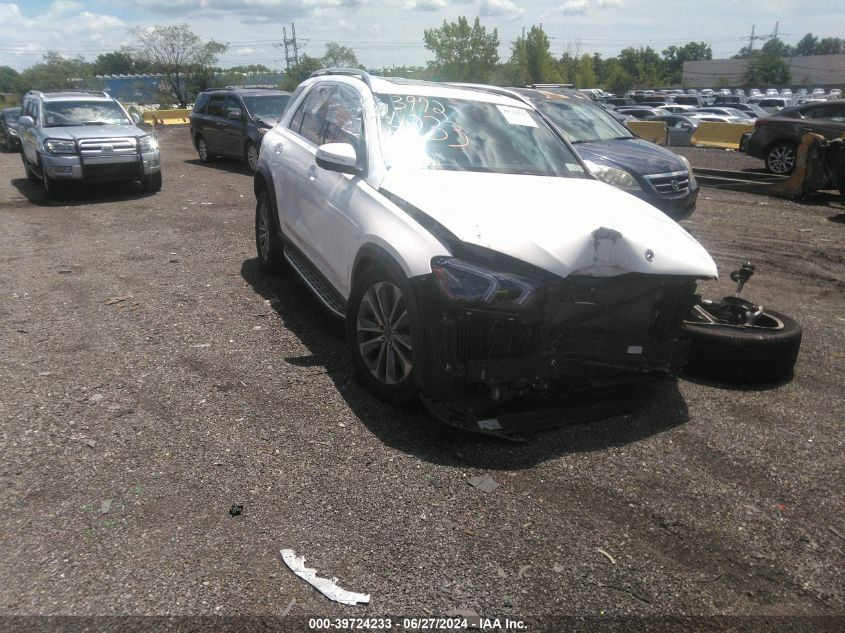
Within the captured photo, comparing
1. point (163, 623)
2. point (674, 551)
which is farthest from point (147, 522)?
point (674, 551)

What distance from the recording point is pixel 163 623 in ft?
8.39

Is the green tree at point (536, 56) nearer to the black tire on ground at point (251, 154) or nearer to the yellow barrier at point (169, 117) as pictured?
the yellow barrier at point (169, 117)

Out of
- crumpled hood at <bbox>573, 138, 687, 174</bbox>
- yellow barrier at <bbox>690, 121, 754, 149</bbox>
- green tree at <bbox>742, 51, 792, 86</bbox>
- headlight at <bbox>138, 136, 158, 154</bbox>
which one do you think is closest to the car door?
headlight at <bbox>138, 136, 158, 154</bbox>

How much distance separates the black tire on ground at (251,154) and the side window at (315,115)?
29.0ft

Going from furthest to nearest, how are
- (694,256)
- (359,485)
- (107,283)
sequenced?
(107,283) → (694,256) → (359,485)

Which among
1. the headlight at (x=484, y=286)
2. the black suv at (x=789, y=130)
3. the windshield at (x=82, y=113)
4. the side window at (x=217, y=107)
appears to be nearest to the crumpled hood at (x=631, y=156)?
the headlight at (x=484, y=286)

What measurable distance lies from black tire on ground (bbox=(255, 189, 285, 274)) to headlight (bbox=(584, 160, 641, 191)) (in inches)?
165

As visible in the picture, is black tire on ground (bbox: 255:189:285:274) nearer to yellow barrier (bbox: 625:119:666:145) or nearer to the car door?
the car door

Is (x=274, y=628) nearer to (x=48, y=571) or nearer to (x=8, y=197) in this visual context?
(x=48, y=571)

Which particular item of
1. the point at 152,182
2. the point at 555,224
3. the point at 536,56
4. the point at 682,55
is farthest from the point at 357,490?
the point at 682,55

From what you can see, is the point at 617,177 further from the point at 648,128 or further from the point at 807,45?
the point at 807,45

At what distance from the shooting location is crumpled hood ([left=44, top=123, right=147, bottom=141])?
1192 cm

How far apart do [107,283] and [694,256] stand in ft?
18.4

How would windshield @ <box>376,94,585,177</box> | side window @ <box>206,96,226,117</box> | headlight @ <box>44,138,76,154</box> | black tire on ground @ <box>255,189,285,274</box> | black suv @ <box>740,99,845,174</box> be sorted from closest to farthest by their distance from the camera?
windshield @ <box>376,94,585,177</box>
black tire on ground @ <box>255,189,285,274</box>
headlight @ <box>44,138,76,154</box>
black suv @ <box>740,99,845,174</box>
side window @ <box>206,96,226,117</box>
